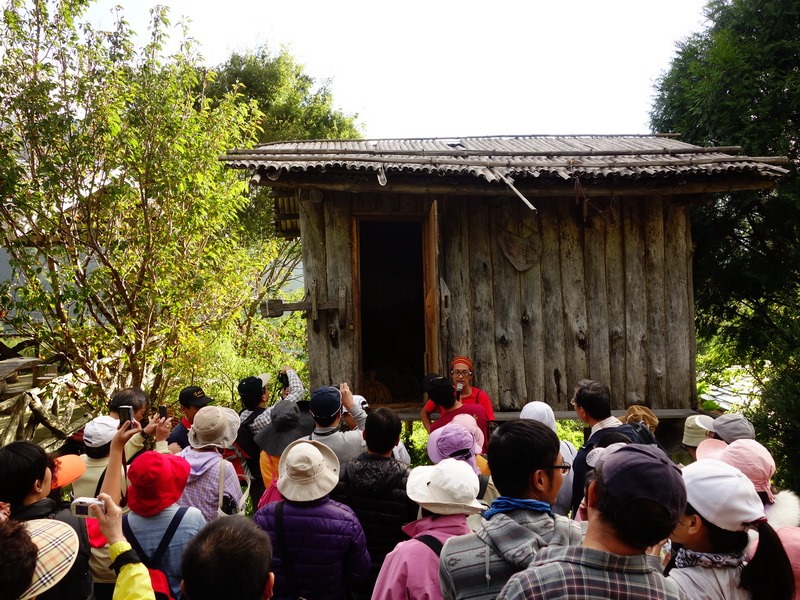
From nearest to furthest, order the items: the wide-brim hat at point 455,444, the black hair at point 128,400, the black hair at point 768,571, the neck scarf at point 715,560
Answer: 1. the black hair at point 768,571
2. the neck scarf at point 715,560
3. the wide-brim hat at point 455,444
4. the black hair at point 128,400

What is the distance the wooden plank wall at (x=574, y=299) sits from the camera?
7195 millimetres

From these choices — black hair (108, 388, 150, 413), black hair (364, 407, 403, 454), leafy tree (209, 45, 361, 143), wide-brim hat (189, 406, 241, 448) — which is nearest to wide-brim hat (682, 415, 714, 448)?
black hair (364, 407, 403, 454)

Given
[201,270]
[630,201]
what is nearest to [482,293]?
[630,201]

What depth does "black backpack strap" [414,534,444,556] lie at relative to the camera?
7.60 ft

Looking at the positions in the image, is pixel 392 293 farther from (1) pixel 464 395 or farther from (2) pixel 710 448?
(2) pixel 710 448

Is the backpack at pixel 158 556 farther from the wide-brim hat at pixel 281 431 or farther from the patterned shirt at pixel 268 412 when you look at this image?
the patterned shirt at pixel 268 412

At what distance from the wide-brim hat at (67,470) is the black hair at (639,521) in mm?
2779

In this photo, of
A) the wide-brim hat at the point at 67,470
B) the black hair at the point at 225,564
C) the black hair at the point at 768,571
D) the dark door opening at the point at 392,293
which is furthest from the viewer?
the dark door opening at the point at 392,293

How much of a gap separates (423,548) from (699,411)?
656cm

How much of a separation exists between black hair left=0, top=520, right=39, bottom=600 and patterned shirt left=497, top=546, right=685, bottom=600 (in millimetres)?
1586

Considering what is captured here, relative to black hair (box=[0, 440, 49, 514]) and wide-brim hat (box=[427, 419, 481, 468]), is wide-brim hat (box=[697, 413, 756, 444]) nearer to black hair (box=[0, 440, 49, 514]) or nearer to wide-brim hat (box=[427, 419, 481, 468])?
wide-brim hat (box=[427, 419, 481, 468])

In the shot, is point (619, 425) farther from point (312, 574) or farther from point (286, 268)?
point (286, 268)

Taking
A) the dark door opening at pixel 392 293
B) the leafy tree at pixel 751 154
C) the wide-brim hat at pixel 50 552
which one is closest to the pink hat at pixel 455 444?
the wide-brim hat at pixel 50 552

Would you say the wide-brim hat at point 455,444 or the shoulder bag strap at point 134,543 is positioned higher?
the wide-brim hat at point 455,444
